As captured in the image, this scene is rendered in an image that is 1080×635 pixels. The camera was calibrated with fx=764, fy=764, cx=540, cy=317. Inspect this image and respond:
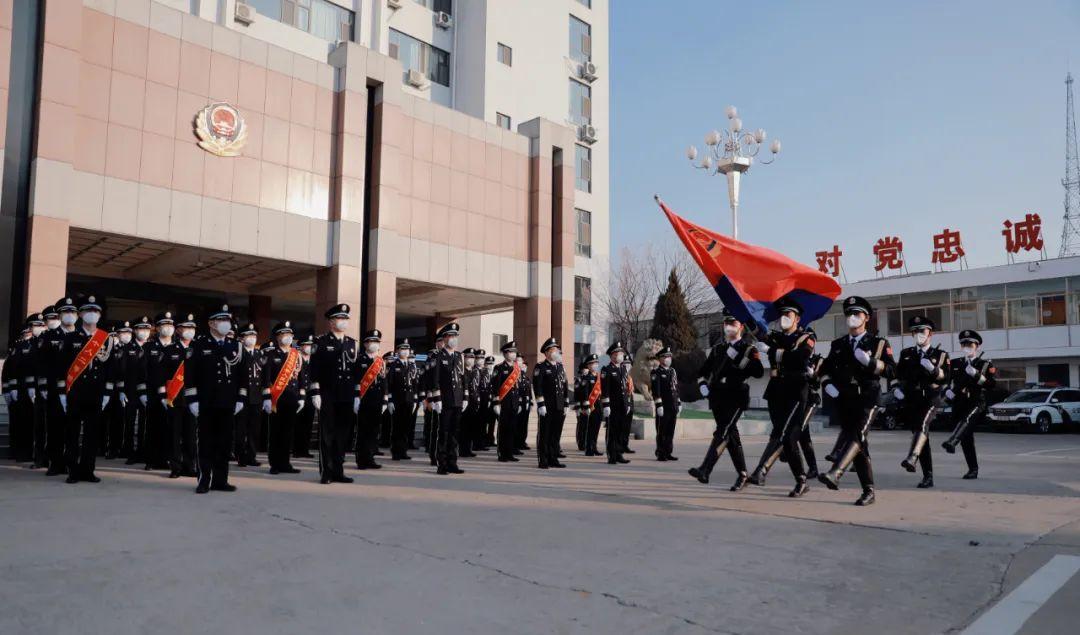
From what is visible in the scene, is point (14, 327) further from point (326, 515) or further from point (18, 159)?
point (326, 515)

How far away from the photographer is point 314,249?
837 inches

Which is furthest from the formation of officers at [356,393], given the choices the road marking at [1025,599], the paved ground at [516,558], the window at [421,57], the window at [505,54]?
the window at [505,54]

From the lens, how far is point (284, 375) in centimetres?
1144

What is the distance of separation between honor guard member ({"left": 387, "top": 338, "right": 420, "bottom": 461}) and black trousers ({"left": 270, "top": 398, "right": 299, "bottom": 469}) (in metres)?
2.36

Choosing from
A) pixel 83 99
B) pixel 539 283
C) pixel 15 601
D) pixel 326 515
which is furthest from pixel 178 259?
pixel 15 601

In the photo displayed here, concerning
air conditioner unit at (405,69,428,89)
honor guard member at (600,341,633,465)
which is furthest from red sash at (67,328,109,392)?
air conditioner unit at (405,69,428,89)

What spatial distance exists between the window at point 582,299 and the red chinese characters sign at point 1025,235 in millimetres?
19306

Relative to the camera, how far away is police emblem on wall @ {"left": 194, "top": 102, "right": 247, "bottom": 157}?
62.9 ft

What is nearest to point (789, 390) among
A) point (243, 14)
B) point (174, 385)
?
point (174, 385)

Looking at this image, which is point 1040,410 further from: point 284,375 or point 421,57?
point 421,57

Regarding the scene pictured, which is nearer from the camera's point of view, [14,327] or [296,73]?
[14,327]

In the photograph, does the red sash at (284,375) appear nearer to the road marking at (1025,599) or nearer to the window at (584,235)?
the road marking at (1025,599)

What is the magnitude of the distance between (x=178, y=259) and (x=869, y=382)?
19321mm

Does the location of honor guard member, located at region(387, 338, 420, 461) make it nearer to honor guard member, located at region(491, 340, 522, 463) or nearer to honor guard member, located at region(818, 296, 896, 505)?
honor guard member, located at region(491, 340, 522, 463)
